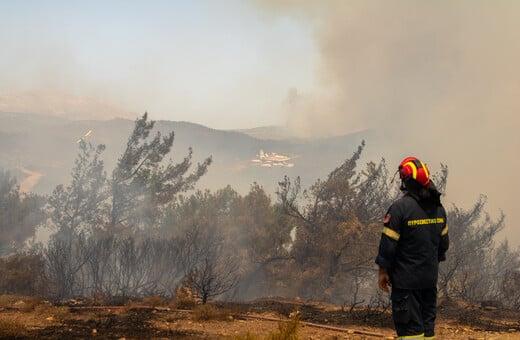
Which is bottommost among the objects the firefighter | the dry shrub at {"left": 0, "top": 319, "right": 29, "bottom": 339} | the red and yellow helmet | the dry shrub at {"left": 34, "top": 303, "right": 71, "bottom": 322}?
the dry shrub at {"left": 34, "top": 303, "right": 71, "bottom": 322}

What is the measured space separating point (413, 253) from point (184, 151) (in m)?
145

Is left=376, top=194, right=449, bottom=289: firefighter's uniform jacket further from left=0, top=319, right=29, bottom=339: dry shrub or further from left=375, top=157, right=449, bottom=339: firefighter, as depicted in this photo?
left=0, top=319, right=29, bottom=339: dry shrub

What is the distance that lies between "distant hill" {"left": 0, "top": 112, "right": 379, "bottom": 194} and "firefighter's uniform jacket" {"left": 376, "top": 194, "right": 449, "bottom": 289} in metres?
83.3

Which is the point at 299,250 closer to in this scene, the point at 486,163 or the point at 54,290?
the point at 54,290

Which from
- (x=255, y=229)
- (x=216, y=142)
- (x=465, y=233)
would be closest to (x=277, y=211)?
(x=255, y=229)

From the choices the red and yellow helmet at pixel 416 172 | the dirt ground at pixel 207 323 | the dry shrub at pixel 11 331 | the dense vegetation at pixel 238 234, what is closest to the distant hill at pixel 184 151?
the dense vegetation at pixel 238 234

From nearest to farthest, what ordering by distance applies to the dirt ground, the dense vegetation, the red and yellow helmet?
the red and yellow helmet
the dirt ground
the dense vegetation

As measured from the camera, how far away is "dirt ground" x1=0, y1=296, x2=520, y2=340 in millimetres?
6984

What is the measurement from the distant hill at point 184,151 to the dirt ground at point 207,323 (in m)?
76.9

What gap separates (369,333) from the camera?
7.75 m

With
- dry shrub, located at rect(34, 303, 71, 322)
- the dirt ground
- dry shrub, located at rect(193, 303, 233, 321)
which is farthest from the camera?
dry shrub, located at rect(193, 303, 233, 321)

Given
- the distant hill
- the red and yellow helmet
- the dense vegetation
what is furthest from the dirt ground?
the distant hill

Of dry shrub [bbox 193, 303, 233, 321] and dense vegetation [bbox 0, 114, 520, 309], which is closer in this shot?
dry shrub [bbox 193, 303, 233, 321]

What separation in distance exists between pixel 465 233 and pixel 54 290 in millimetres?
22699
